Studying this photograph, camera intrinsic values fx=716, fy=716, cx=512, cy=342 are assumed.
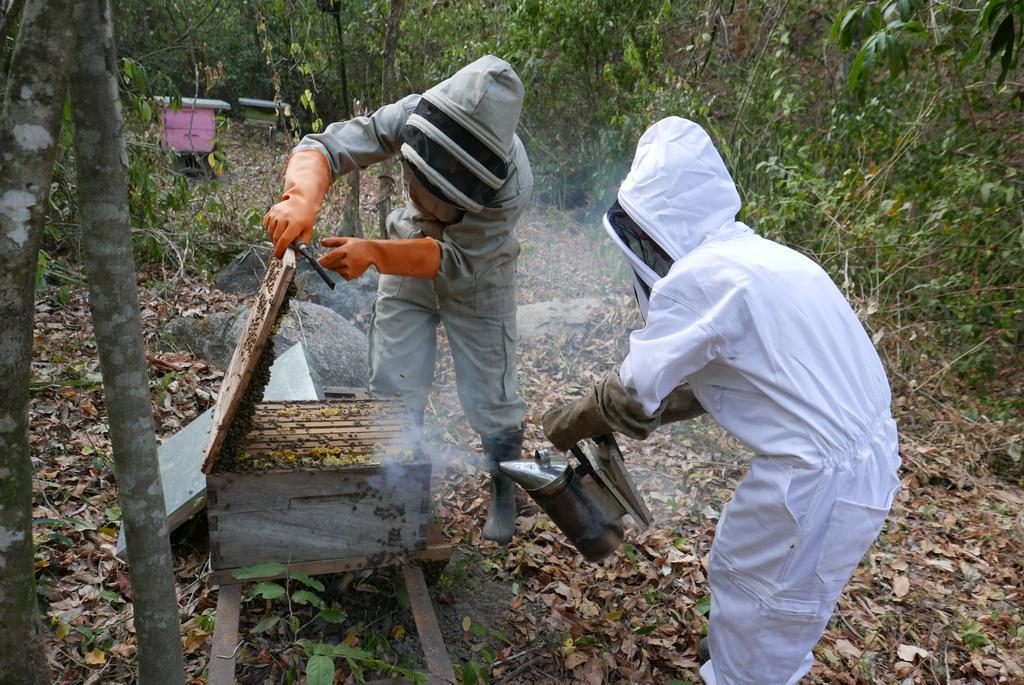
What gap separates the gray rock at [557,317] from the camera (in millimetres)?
6312

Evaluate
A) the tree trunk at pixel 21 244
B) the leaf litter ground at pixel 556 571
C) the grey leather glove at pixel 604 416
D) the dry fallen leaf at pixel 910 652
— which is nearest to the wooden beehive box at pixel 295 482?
the leaf litter ground at pixel 556 571

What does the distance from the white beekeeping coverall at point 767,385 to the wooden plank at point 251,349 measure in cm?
114

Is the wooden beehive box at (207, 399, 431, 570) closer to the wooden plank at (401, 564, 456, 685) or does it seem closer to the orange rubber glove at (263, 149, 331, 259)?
the wooden plank at (401, 564, 456, 685)

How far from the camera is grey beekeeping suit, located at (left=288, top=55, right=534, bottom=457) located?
115 inches

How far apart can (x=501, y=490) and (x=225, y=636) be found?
158cm

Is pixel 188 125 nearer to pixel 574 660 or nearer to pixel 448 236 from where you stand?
pixel 448 236

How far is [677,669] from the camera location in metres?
3.02

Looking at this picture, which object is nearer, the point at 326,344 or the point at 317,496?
the point at 317,496

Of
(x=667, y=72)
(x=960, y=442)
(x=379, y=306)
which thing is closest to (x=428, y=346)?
(x=379, y=306)

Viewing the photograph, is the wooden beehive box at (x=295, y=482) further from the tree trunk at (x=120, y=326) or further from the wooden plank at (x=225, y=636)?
the tree trunk at (x=120, y=326)

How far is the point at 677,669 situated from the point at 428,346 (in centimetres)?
183

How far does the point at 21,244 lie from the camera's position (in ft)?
4.95

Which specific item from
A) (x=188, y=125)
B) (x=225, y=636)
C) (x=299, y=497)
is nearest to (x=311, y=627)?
(x=225, y=636)

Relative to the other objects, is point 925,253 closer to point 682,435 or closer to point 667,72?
point 682,435
